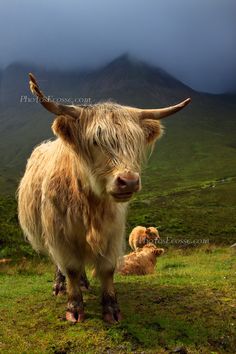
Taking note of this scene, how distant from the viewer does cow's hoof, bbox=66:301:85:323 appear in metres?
7.00

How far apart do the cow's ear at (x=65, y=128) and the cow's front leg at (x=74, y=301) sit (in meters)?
2.26

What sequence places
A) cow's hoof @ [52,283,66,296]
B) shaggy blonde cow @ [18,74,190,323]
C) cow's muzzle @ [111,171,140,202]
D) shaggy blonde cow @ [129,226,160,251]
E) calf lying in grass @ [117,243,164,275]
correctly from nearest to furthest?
cow's muzzle @ [111,171,140,202]
shaggy blonde cow @ [18,74,190,323]
cow's hoof @ [52,283,66,296]
calf lying in grass @ [117,243,164,275]
shaggy blonde cow @ [129,226,160,251]

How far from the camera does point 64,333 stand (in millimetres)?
6535

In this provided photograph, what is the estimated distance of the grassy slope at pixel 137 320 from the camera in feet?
20.2

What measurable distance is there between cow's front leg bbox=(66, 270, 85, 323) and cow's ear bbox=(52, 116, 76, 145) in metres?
2.26

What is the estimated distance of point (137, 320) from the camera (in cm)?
699

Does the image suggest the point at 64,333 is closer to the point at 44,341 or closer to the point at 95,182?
the point at 44,341

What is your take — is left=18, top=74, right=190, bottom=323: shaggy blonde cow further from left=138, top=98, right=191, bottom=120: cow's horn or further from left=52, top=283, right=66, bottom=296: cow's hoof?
left=52, top=283, right=66, bottom=296: cow's hoof

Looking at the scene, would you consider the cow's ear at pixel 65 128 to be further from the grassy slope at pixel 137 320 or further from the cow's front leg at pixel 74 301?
the grassy slope at pixel 137 320

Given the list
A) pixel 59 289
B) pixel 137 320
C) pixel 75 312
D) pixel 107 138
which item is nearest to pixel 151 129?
pixel 107 138

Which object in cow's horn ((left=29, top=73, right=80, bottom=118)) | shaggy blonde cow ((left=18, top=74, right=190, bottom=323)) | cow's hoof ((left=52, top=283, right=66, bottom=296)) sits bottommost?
cow's hoof ((left=52, top=283, right=66, bottom=296))

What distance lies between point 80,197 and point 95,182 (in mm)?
675

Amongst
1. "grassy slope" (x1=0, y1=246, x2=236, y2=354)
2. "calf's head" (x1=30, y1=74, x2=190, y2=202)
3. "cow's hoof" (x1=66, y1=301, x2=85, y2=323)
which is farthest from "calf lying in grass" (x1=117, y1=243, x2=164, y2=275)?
"calf's head" (x1=30, y1=74, x2=190, y2=202)

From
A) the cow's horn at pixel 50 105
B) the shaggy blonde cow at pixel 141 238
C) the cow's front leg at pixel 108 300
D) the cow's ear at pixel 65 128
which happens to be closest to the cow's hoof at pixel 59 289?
the cow's front leg at pixel 108 300
